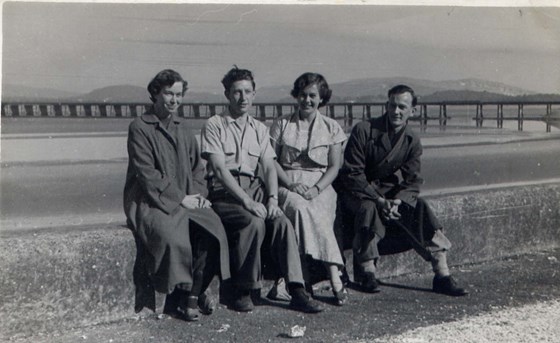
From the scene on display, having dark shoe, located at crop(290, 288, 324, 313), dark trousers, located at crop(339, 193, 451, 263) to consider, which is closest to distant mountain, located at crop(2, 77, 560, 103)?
dark trousers, located at crop(339, 193, 451, 263)

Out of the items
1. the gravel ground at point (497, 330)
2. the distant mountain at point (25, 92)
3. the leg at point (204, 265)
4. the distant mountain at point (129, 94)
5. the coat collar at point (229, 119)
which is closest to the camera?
the gravel ground at point (497, 330)

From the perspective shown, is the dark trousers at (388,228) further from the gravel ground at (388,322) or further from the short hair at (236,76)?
the short hair at (236,76)

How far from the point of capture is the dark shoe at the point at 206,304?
3.67 metres

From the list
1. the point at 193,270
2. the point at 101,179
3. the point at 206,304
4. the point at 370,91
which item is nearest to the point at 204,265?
the point at 193,270

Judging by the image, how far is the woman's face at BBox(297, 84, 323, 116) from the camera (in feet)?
13.7

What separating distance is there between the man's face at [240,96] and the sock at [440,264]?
5.19ft

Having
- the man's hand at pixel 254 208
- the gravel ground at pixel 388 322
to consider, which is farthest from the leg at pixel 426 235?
the man's hand at pixel 254 208

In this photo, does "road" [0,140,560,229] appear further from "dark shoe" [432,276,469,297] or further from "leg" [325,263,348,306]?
"leg" [325,263,348,306]

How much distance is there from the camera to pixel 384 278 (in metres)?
4.48

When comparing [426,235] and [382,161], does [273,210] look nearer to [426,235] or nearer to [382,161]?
[382,161]

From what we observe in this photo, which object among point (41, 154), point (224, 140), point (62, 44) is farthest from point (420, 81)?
point (41, 154)

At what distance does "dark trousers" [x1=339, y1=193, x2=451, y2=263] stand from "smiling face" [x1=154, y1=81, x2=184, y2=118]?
1329 mm

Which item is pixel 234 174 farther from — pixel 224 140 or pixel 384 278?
pixel 384 278

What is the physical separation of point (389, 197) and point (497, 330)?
1202 millimetres
